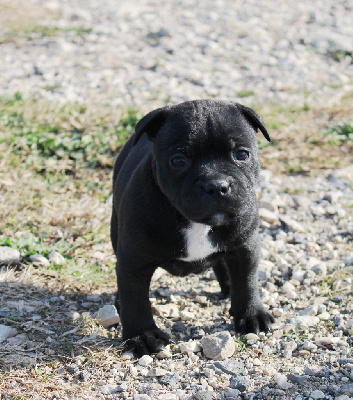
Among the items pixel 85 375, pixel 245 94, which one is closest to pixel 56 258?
pixel 85 375

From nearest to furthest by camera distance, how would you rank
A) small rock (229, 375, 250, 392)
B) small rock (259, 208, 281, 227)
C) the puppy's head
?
the puppy's head → small rock (229, 375, 250, 392) → small rock (259, 208, 281, 227)

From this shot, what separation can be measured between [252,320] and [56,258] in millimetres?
1959

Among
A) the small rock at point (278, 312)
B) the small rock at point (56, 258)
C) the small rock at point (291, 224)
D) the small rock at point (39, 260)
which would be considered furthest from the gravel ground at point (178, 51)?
the small rock at point (278, 312)

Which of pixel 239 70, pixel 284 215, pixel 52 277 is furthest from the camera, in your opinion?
pixel 239 70

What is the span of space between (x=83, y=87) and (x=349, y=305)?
682cm

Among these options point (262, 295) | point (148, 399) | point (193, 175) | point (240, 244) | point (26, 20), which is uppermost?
point (193, 175)

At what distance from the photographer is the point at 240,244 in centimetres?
478

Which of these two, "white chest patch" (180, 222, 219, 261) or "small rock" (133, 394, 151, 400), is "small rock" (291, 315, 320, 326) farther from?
"small rock" (133, 394, 151, 400)

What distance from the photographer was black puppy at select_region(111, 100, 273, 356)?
14.2 ft

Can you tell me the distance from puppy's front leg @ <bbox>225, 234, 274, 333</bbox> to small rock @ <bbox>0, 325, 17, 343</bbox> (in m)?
1.66

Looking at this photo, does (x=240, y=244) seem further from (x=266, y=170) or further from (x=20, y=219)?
(x=266, y=170)

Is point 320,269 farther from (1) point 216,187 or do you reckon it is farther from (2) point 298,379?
(1) point 216,187

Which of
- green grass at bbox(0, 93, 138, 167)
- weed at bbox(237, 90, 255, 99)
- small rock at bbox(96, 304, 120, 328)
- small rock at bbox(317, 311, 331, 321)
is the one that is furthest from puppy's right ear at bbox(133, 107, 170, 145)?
weed at bbox(237, 90, 255, 99)

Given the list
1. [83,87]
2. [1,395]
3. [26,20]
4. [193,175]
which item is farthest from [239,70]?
[1,395]
